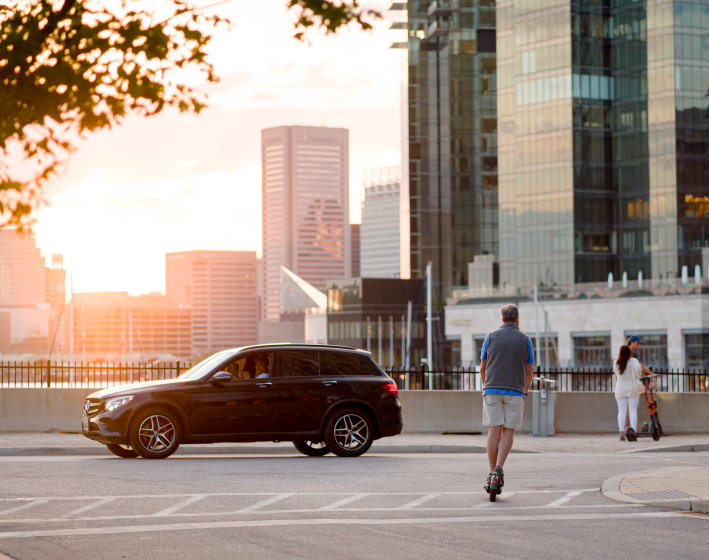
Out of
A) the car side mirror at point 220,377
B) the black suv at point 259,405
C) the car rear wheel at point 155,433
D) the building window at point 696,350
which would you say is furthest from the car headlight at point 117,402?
the building window at point 696,350

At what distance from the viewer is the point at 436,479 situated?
12.0m

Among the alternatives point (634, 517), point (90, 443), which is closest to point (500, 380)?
point (634, 517)

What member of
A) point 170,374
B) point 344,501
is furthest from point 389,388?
point 170,374

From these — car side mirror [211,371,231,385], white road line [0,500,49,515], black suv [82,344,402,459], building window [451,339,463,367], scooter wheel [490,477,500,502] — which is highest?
car side mirror [211,371,231,385]

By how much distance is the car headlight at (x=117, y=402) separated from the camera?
1402 centimetres

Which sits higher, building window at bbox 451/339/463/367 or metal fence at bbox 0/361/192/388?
metal fence at bbox 0/361/192/388

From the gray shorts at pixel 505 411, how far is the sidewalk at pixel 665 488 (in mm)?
1333

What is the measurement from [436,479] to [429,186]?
106 metres

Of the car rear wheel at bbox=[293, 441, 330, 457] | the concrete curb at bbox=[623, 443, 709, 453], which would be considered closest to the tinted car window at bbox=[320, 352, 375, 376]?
the car rear wheel at bbox=[293, 441, 330, 457]

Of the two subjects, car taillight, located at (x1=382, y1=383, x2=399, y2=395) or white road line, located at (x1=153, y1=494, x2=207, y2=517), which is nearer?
white road line, located at (x1=153, y1=494, x2=207, y2=517)

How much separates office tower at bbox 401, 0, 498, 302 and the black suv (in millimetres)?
100786

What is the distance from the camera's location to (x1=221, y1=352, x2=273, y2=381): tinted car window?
576 inches

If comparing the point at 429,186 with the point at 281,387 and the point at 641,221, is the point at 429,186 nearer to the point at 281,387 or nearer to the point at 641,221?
the point at 641,221

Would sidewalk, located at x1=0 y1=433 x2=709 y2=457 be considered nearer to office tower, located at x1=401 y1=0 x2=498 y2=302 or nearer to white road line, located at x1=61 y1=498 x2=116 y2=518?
white road line, located at x1=61 y1=498 x2=116 y2=518
